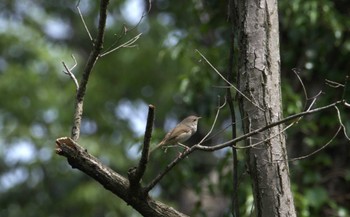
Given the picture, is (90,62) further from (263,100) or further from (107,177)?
(263,100)

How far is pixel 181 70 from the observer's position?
1273cm

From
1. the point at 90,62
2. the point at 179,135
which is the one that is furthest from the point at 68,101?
the point at 90,62

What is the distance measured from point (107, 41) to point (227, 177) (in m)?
8.39

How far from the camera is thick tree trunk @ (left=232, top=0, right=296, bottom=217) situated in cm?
397

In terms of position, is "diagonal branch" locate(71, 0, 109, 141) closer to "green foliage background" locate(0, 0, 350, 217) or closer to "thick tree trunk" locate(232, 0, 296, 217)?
"thick tree trunk" locate(232, 0, 296, 217)

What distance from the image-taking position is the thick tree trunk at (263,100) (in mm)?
3971

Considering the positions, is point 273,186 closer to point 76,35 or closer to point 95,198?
point 95,198

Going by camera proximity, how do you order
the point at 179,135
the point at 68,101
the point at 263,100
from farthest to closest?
1. the point at 68,101
2. the point at 179,135
3. the point at 263,100

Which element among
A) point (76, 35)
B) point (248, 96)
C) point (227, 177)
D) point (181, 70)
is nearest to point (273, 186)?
point (248, 96)

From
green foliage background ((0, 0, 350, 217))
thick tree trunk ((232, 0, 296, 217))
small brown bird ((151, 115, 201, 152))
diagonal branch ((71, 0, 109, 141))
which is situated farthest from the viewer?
→ green foliage background ((0, 0, 350, 217))

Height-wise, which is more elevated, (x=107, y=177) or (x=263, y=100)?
(x=263, y=100)

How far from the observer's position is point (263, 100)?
4031 millimetres

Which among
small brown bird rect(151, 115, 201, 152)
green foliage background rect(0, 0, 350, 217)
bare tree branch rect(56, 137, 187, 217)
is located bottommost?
bare tree branch rect(56, 137, 187, 217)

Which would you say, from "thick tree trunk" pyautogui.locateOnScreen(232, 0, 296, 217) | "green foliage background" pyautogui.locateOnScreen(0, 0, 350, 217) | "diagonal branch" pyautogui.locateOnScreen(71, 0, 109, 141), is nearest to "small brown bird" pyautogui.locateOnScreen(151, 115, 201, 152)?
"thick tree trunk" pyautogui.locateOnScreen(232, 0, 296, 217)
